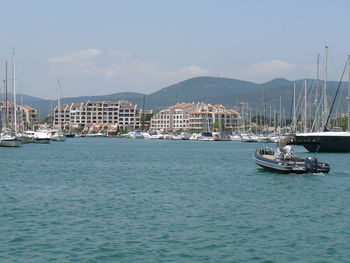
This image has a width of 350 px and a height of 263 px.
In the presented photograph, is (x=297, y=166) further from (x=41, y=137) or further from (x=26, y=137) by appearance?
(x=41, y=137)

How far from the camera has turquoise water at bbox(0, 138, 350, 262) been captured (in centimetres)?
2070

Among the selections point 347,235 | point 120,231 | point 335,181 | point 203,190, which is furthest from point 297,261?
point 335,181

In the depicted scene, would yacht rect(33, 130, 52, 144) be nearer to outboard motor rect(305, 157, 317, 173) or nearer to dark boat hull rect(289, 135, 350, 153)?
dark boat hull rect(289, 135, 350, 153)

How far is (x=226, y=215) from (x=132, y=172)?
25.7 meters

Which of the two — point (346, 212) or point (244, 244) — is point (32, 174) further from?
point (244, 244)

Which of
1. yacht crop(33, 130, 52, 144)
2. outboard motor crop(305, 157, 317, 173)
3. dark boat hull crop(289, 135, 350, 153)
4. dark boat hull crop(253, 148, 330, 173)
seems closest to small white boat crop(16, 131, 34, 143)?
yacht crop(33, 130, 52, 144)

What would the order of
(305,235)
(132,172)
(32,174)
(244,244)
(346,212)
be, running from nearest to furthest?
(244,244) < (305,235) < (346,212) < (32,174) < (132,172)

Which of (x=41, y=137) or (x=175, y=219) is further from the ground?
(x=41, y=137)

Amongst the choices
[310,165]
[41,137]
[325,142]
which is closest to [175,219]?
[310,165]

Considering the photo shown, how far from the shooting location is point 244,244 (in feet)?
72.1

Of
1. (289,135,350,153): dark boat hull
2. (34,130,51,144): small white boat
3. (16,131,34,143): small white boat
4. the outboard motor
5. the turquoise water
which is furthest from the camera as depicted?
(34,130,51,144): small white boat

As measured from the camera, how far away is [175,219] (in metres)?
26.7

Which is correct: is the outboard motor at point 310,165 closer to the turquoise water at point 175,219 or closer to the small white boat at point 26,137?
the turquoise water at point 175,219

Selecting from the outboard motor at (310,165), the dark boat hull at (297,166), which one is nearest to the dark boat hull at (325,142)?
the dark boat hull at (297,166)
